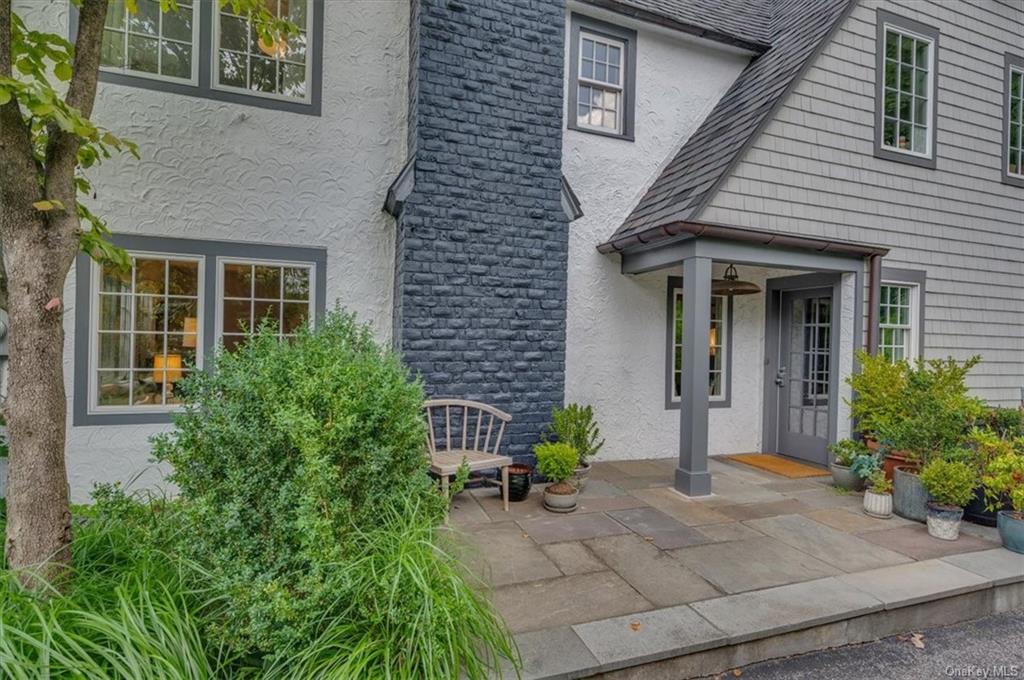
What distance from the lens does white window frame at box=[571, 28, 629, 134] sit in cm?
657

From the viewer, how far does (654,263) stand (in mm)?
6062

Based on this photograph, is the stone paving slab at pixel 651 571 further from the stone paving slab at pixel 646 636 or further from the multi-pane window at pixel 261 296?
the multi-pane window at pixel 261 296

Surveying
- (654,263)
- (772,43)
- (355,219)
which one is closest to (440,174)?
(355,219)

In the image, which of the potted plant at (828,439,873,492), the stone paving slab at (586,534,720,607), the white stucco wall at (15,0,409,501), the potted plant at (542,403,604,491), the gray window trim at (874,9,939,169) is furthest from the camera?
the gray window trim at (874,9,939,169)

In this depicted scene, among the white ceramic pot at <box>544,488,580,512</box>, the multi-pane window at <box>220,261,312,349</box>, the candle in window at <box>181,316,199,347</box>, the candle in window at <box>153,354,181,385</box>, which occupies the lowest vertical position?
the white ceramic pot at <box>544,488,580,512</box>

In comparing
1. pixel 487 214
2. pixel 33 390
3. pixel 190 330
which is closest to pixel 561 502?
pixel 487 214

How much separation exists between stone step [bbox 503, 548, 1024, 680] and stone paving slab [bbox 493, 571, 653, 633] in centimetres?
9

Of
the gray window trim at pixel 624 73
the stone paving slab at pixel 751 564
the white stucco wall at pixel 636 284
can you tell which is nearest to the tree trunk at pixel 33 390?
the stone paving slab at pixel 751 564

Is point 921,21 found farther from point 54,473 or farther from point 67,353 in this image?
point 67,353

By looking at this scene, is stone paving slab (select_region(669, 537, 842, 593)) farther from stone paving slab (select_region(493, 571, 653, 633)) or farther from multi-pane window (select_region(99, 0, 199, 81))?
multi-pane window (select_region(99, 0, 199, 81))

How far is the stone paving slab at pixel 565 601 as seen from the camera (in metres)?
2.96

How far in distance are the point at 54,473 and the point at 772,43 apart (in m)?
9.05

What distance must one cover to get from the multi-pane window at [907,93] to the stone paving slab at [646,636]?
689 centimetres

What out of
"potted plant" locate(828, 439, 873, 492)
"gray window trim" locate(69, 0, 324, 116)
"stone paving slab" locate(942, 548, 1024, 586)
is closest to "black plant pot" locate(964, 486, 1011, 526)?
"stone paving slab" locate(942, 548, 1024, 586)
